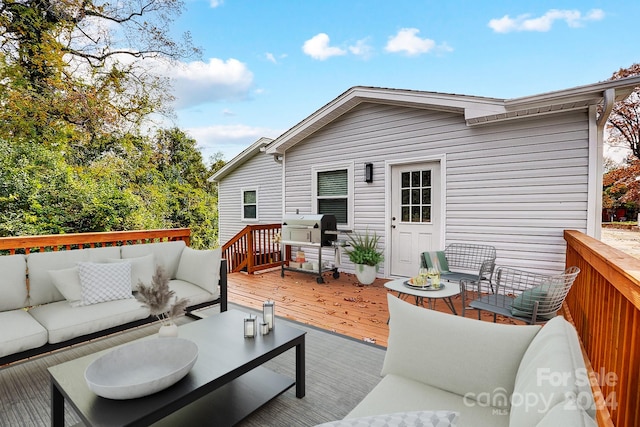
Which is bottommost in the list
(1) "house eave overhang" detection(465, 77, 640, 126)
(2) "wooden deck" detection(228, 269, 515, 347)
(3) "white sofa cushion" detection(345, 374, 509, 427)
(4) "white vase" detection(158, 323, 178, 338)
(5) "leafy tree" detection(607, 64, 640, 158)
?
(2) "wooden deck" detection(228, 269, 515, 347)

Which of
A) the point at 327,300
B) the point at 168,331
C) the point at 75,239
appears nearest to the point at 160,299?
the point at 168,331

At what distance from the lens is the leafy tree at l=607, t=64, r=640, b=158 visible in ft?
28.1

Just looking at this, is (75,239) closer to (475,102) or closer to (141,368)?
(141,368)

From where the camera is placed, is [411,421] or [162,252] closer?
[411,421]

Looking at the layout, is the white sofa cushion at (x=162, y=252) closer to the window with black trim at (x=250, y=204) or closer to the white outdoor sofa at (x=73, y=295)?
the white outdoor sofa at (x=73, y=295)

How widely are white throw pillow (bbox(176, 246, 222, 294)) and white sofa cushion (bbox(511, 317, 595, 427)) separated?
2.96 m

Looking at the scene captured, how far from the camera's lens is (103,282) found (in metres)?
2.88

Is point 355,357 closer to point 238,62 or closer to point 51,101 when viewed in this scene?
point 51,101

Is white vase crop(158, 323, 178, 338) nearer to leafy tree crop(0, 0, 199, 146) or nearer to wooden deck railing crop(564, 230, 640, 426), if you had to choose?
wooden deck railing crop(564, 230, 640, 426)

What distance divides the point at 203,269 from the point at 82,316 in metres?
1.16

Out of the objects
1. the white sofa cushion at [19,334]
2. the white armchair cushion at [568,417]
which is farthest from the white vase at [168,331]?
the white armchair cushion at [568,417]

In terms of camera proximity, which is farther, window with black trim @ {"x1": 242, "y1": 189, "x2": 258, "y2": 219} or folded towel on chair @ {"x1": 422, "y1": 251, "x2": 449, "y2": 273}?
window with black trim @ {"x1": 242, "y1": 189, "x2": 258, "y2": 219}

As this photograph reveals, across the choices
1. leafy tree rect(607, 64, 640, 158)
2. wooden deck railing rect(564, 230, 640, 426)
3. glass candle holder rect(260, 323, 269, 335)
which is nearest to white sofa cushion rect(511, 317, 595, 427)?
wooden deck railing rect(564, 230, 640, 426)

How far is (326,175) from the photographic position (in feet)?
20.8
